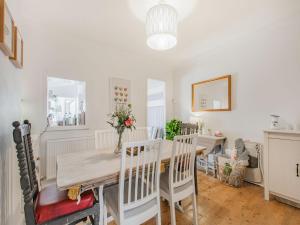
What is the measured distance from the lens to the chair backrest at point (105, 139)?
6.91 ft

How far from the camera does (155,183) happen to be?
135 cm

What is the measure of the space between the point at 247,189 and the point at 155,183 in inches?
77.8

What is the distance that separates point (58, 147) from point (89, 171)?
170cm

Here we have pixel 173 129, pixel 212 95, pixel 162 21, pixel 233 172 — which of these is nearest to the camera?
pixel 162 21

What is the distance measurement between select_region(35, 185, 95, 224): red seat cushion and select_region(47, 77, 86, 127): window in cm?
184

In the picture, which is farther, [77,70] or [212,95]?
[212,95]

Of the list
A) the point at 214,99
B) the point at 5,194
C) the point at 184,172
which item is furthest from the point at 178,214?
the point at 214,99

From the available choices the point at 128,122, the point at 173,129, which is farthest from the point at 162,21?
the point at 173,129

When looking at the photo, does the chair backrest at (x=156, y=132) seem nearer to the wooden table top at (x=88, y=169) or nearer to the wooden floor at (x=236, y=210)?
the wooden floor at (x=236, y=210)

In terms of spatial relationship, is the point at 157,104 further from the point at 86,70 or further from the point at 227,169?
the point at 227,169

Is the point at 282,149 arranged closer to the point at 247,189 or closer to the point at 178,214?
the point at 247,189

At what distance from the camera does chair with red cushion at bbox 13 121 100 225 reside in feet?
3.23

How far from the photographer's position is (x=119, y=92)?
10.9ft

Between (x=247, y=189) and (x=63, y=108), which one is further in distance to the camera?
(x=63, y=108)
